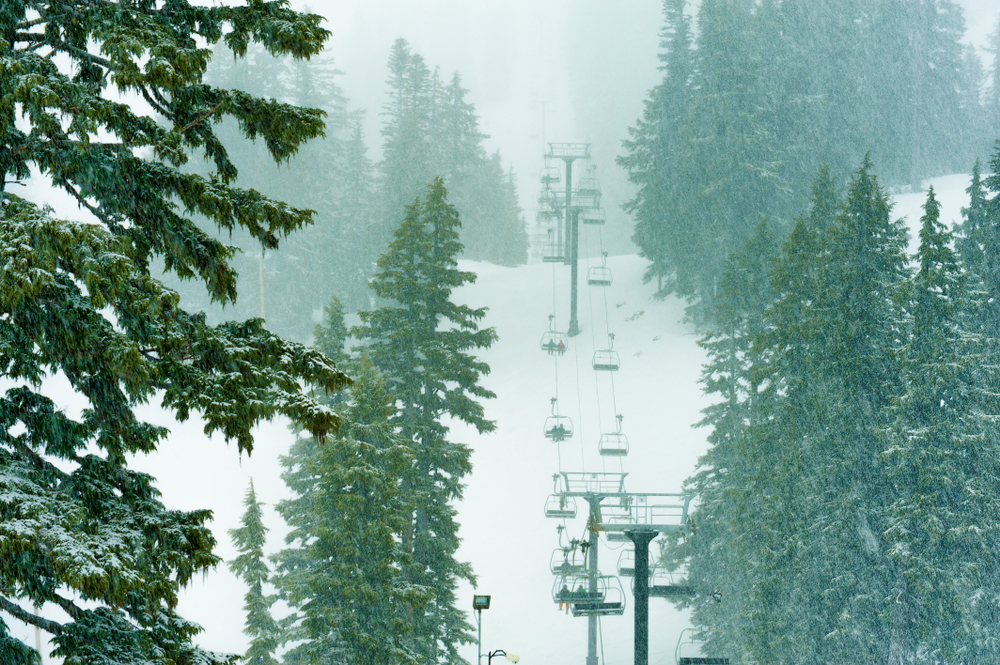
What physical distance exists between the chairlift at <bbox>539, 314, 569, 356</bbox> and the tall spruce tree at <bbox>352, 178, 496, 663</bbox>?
58.6 feet

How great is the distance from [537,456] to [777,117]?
20255 millimetres

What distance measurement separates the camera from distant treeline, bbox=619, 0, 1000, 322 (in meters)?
41.3

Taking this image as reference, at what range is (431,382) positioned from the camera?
68.4 feet

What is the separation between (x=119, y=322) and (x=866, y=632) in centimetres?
1933

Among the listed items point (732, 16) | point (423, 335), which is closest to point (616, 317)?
point (732, 16)

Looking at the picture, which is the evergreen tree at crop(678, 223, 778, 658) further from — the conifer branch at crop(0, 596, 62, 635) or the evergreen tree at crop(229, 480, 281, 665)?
the conifer branch at crop(0, 596, 62, 635)

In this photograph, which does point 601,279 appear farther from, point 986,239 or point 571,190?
point 986,239

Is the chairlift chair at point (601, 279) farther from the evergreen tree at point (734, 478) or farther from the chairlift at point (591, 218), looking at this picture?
the evergreen tree at point (734, 478)

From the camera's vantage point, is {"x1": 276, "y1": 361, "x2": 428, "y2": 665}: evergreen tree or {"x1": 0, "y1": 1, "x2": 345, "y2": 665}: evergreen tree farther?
{"x1": 276, "y1": 361, "x2": 428, "y2": 665}: evergreen tree

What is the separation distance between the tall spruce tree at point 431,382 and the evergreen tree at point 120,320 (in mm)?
13605

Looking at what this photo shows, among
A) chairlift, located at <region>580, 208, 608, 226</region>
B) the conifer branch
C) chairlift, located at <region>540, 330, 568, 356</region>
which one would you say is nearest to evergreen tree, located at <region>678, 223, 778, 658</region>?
chairlift, located at <region>580, 208, 608, 226</region>

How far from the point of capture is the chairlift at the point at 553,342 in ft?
132

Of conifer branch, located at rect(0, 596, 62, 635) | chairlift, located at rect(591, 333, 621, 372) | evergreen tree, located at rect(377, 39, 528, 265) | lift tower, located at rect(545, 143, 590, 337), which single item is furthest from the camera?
evergreen tree, located at rect(377, 39, 528, 265)

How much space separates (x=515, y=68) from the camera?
79.4 meters
